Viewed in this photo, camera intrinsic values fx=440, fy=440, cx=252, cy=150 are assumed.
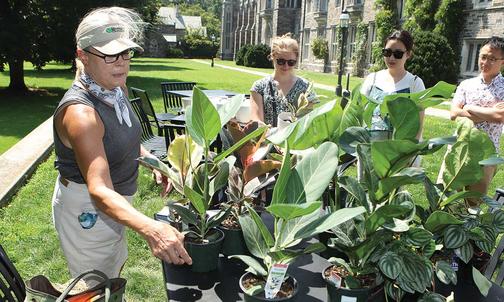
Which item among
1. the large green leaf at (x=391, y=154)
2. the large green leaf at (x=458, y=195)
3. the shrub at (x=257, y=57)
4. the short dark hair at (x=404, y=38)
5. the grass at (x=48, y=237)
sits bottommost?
the grass at (x=48, y=237)

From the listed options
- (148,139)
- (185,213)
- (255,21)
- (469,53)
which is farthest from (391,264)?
(255,21)

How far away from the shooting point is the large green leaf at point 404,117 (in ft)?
3.60

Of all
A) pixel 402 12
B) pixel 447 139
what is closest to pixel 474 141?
pixel 447 139

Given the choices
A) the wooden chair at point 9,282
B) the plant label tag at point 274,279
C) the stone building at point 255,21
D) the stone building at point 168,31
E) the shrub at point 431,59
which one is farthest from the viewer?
the stone building at point 168,31

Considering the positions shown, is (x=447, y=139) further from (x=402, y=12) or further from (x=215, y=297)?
(x=402, y=12)

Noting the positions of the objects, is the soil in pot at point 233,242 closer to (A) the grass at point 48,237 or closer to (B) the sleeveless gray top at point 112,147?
(B) the sleeveless gray top at point 112,147

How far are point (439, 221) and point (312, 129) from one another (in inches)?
17.7

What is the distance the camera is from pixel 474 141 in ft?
4.21

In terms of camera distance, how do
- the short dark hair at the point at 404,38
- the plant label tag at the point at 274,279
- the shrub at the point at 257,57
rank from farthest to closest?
the shrub at the point at 257,57 → the short dark hair at the point at 404,38 → the plant label tag at the point at 274,279

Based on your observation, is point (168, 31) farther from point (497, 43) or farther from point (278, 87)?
point (497, 43)

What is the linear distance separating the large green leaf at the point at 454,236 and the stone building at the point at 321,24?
1772 cm

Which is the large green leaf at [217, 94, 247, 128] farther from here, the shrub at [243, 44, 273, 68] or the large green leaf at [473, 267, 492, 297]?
the shrub at [243, 44, 273, 68]

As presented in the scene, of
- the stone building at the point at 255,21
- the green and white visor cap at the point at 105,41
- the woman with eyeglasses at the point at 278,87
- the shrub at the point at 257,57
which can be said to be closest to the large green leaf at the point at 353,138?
the green and white visor cap at the point at 105,41

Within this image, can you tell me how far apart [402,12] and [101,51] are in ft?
75.0
